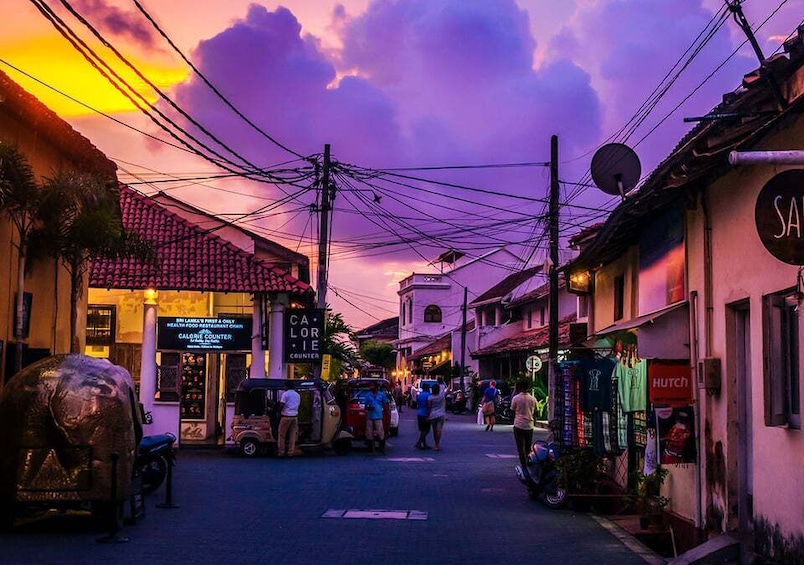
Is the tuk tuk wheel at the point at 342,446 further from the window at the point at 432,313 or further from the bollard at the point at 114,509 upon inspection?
the window at the point at 432,313

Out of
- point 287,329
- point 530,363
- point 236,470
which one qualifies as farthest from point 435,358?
point 236,470

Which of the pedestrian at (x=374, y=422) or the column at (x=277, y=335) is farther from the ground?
the column at (x=277, y=335)

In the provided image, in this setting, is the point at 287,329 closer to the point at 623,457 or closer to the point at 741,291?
the point at 623,457

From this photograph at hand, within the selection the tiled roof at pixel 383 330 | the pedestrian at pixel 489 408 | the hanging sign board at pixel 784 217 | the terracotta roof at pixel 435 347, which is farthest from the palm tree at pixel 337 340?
the tiled roof at pixel 383 330

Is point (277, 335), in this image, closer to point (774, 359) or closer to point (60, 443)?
point (60, 443)

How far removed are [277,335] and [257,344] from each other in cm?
74

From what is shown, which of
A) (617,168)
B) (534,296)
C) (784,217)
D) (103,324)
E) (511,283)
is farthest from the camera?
(511,283)

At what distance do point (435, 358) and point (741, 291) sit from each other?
201 feet

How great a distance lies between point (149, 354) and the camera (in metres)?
25.3

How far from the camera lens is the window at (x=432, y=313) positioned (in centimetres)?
7806

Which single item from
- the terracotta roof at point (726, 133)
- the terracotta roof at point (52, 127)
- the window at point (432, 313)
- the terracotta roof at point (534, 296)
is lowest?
the terracotta roof at point (726, 133)

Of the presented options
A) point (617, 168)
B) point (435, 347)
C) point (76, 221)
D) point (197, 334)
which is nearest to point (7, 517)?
point (76, 221)

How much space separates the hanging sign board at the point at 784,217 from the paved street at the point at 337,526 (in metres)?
5.19

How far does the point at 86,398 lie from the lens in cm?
1177
